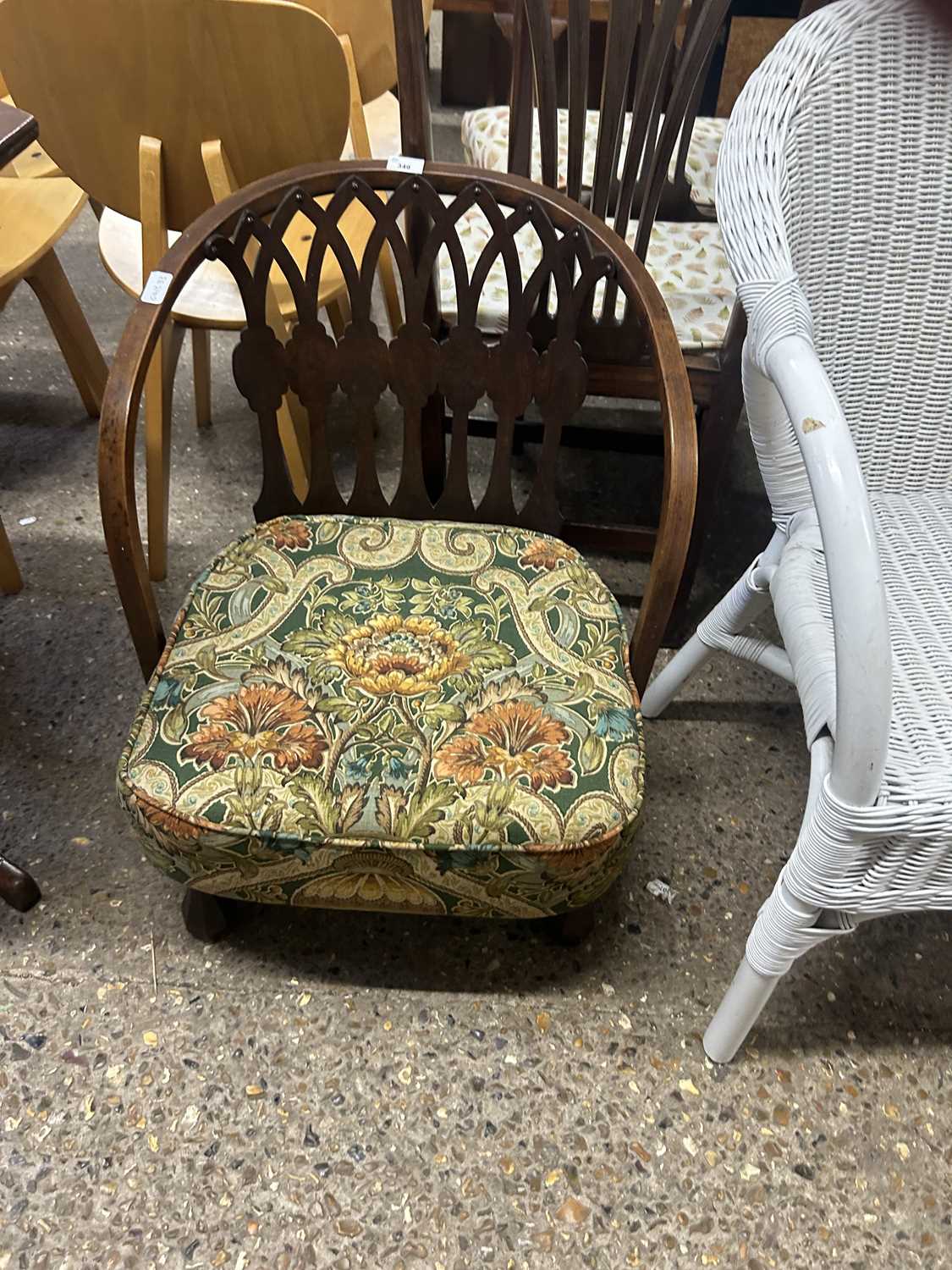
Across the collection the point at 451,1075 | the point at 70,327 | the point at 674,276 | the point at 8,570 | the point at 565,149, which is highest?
the point at 565,149

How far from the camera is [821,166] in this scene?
0.89m

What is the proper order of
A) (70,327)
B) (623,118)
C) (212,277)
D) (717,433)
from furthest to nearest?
(70,327), (212,277), (717,433), (623,118)

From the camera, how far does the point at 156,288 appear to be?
0.89 metres

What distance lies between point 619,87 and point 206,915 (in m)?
1.08

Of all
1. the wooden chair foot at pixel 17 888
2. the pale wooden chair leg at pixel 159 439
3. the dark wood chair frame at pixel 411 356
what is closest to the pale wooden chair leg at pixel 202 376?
the pale wooden chair leg at pixel 159 439

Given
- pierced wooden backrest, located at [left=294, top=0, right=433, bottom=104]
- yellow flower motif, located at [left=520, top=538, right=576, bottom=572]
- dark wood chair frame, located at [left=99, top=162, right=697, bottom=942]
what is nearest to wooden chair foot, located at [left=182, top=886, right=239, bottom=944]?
dark wood chair frame, located at [left=99, top=162, right=697, bottom=942]

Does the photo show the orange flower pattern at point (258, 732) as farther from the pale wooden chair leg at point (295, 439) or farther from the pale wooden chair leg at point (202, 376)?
the pale wooden chair leg at point (202, 376)

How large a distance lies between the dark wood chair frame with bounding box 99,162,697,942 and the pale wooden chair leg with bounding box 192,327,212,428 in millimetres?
636

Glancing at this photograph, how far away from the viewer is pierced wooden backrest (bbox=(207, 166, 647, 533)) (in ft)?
3.29

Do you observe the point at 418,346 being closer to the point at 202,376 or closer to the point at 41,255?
the point at 41,255

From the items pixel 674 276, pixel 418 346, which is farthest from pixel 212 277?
pixel 674 276

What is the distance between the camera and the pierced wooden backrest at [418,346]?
1004 mm

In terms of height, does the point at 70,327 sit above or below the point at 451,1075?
above

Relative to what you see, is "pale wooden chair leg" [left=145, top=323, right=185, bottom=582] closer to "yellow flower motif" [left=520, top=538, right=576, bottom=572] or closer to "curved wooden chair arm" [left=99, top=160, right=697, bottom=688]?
"curved wooden chair arm" [left=99, top=160, right=697, bottom=688]
